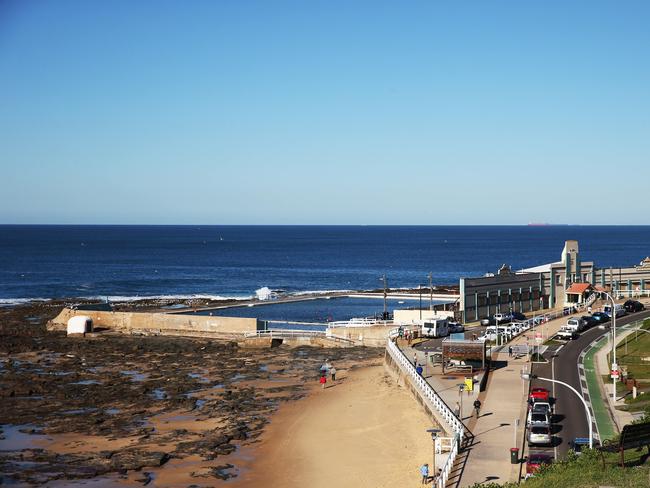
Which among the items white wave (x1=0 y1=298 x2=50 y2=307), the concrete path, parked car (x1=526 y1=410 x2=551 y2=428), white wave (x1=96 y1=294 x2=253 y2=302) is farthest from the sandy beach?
white wave (x1=0 y1=298 x2=50 y2=307)

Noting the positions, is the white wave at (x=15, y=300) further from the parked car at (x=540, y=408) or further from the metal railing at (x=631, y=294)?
the parked car at (x=540, y=408)

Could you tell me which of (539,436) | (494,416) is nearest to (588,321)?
(494,416)

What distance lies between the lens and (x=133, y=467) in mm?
37469

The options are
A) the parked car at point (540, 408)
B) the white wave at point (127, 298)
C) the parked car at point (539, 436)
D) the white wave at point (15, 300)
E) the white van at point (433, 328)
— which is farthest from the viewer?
the white wave at point (127, 298)

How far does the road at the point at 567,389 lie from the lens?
35.2m

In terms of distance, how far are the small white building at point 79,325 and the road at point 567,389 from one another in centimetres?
4551

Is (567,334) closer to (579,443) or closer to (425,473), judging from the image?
(579,443)

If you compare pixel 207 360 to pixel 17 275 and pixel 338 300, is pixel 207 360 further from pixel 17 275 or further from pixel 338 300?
pixel 17 275

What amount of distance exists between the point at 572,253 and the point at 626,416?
47.7m

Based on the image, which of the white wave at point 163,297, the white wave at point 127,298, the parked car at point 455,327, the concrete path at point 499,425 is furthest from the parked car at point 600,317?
the white wave at point 163,297

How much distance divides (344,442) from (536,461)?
13163 mm

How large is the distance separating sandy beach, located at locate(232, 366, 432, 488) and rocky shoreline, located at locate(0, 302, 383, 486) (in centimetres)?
135

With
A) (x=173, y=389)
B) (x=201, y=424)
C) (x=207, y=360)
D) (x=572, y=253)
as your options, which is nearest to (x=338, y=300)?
(x=572, y=253)

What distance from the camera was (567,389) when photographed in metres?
44.6
